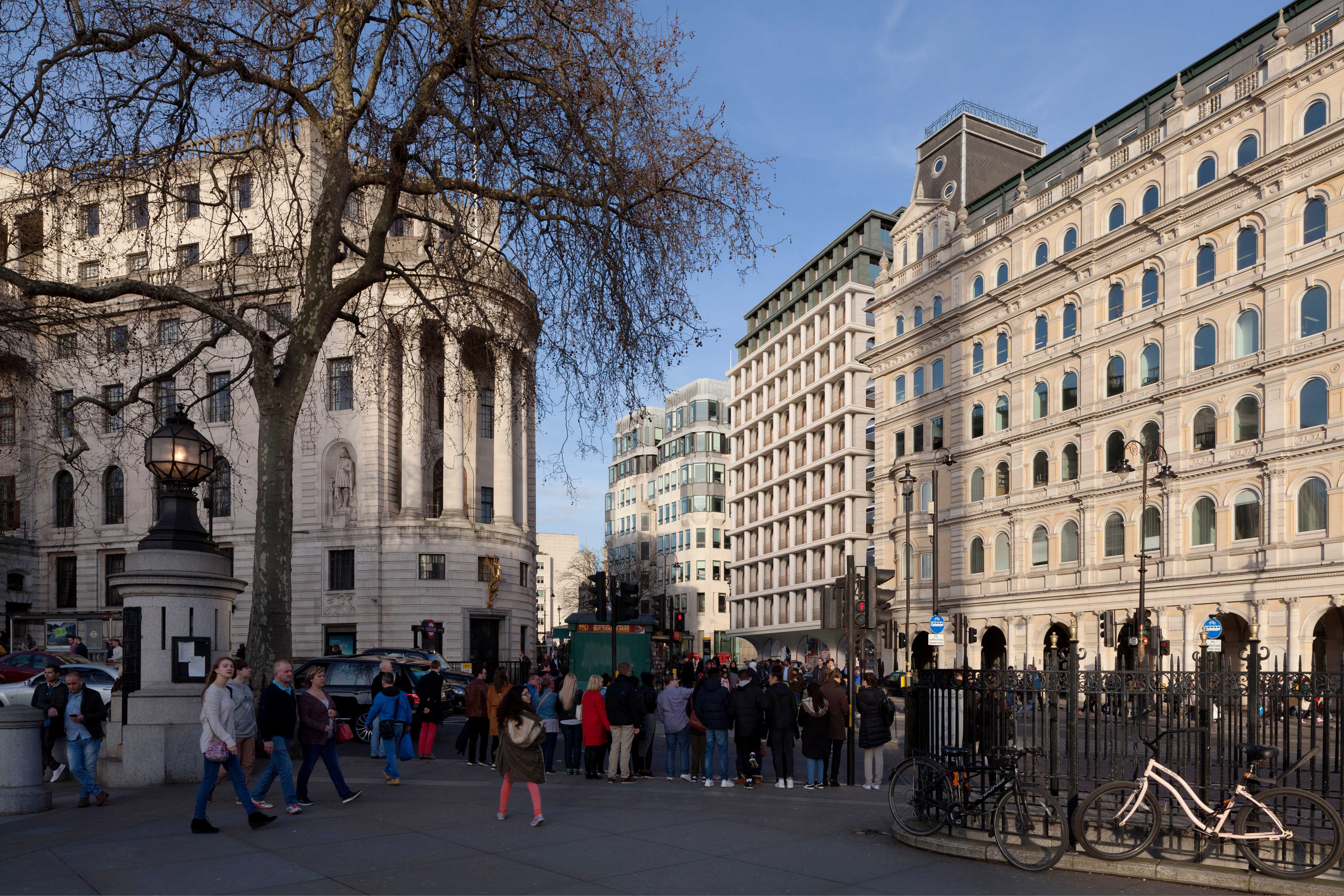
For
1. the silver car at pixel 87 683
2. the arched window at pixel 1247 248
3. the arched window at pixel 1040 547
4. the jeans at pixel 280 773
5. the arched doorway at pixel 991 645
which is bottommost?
the arched doorway at pixel 991 645

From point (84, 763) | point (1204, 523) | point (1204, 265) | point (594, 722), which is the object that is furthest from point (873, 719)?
point (1204, 265)

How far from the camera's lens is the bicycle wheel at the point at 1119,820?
9.33 metres

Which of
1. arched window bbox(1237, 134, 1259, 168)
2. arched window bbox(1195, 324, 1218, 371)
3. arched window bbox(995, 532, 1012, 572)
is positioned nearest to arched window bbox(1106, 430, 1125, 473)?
arched window bbox(1195, 324, 1218, 371)

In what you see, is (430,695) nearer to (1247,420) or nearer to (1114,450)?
(1247,420)

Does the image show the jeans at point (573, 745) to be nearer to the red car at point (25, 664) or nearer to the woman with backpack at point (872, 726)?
the woman with backpack at point (872, 726)

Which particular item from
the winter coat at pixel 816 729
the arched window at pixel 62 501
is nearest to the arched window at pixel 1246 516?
the winter coat at pixel 816 729

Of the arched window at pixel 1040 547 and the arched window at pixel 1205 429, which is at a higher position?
the arched window at pixel 1205 429

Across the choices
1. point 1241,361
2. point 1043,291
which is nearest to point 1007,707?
point 1241,361

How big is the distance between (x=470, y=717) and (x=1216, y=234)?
34.4m

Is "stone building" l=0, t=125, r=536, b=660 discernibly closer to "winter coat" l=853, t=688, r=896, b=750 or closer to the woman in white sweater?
"winter coat" l=853, t=688, r=896, b=750

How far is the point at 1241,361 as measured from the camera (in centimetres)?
3916

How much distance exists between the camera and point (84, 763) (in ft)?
42.5

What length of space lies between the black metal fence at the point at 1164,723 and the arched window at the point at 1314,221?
3154cm

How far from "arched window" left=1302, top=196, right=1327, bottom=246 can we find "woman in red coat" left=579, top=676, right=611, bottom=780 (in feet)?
104
